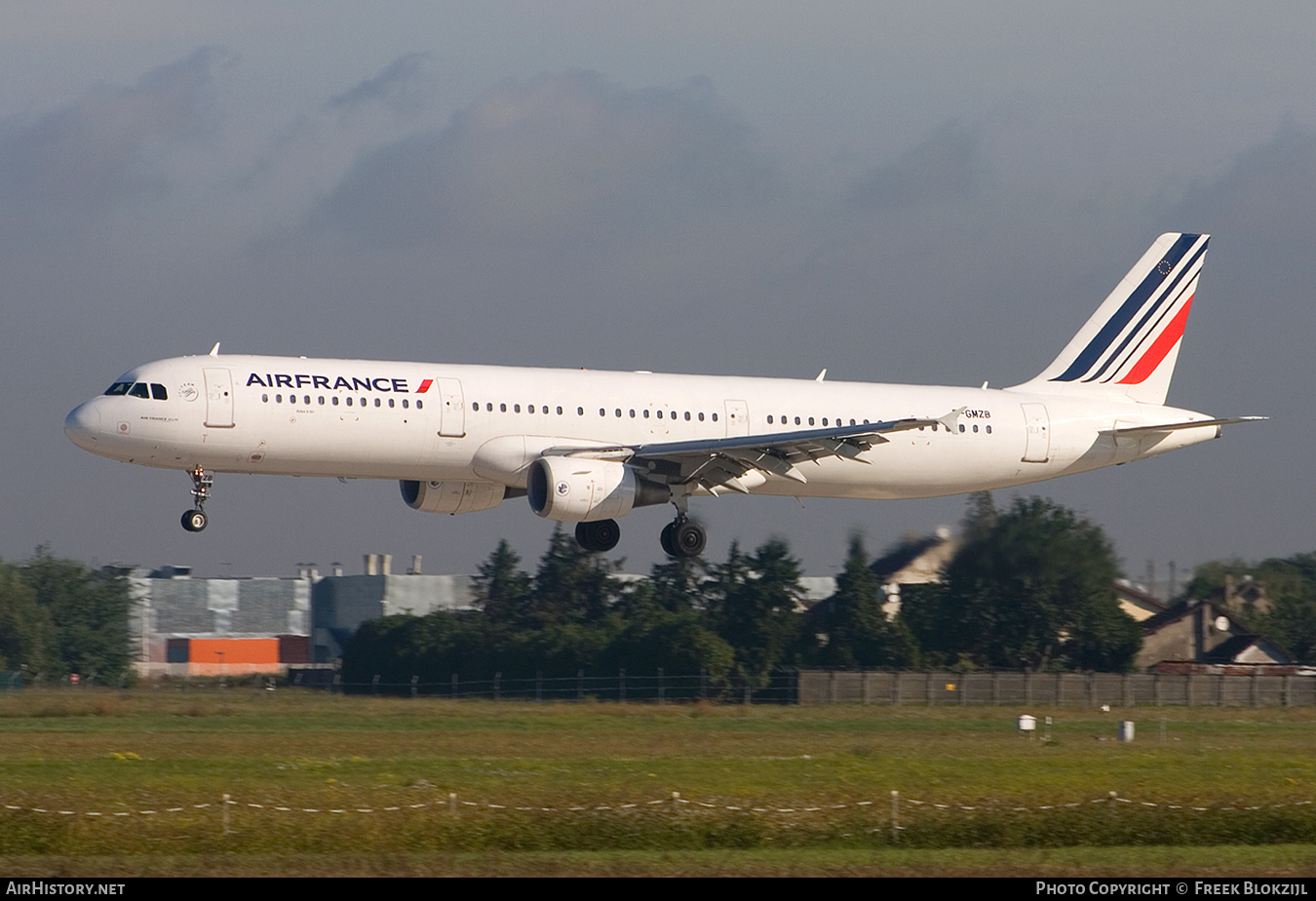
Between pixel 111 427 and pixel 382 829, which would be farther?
pixel 111 427

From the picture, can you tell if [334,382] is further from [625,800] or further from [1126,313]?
[1126,313]

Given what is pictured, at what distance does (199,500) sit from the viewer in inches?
1460

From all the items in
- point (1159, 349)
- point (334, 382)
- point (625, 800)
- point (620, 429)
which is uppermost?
point (1159, 349)

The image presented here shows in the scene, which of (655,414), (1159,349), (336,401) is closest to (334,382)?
(336,401)

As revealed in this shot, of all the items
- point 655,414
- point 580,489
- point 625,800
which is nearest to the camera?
point 625,800

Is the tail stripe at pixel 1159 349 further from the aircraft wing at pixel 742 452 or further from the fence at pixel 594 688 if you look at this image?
the fence at pixel 594 688

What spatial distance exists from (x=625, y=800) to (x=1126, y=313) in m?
28.7

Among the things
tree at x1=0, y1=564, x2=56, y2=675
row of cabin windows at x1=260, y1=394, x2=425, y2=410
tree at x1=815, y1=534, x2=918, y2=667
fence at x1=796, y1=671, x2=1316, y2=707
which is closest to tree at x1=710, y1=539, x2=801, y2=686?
tree at x1=815, y1=534, x2=918, y2=667

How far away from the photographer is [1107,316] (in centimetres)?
4672

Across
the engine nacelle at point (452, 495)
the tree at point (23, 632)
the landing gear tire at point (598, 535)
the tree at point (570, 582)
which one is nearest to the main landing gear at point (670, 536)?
the landing gear tire at point (598, 535)

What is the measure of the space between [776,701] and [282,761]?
22836 mm

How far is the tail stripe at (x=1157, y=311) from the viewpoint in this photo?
4597 cm

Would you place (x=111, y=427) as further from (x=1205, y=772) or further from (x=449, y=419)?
(x=1205, y=772)

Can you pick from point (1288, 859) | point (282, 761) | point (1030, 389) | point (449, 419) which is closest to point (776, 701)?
point (1030, 389)
